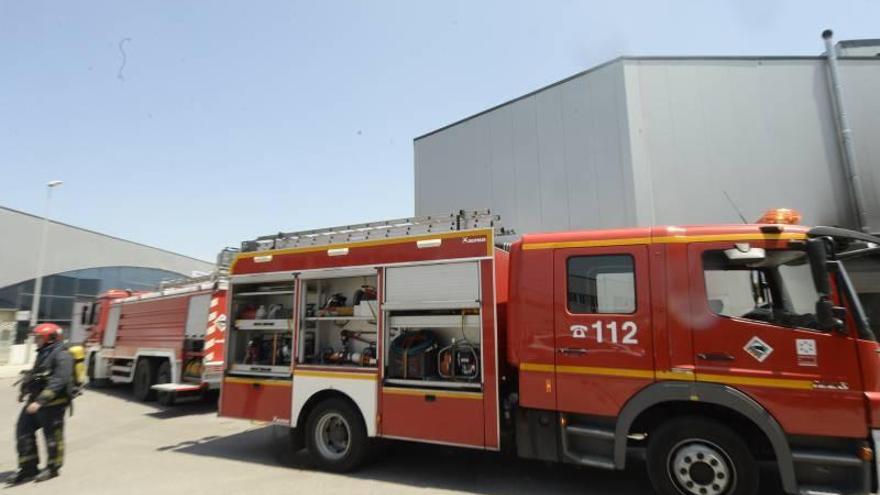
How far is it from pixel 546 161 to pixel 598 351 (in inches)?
367

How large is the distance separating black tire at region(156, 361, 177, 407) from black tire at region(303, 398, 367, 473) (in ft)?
20.2

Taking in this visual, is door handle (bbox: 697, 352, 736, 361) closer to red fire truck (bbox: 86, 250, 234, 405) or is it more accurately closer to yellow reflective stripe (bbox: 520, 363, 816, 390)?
yellow reflective stripe (bbox: 520, 363, 816, 390)

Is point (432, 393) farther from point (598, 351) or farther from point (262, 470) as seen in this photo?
point (262, 470)

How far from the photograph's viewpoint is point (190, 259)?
154 ft

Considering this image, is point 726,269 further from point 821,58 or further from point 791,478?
point 821,58

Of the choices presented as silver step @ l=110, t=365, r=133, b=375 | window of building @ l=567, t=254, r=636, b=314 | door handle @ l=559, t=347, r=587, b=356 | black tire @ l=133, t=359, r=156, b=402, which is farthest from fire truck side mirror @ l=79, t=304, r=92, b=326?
window of building @ l=567, t=254, r=636, b=314

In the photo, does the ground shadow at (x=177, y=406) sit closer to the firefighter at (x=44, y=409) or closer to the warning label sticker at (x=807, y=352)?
the firefighter at (x=44, y=409)

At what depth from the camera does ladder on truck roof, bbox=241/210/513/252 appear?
5754 mm

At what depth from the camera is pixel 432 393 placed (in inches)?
217

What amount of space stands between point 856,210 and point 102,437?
15114mm

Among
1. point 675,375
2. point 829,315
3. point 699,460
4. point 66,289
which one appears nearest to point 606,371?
point 675,375

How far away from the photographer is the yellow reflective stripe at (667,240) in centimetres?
439

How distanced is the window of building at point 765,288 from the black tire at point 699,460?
102 cm

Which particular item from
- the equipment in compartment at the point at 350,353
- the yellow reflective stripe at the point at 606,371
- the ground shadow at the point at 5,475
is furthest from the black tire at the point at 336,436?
the ground shadow at the point at 5,475
